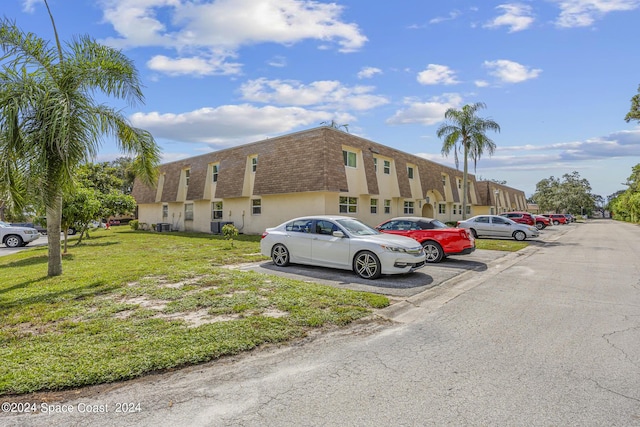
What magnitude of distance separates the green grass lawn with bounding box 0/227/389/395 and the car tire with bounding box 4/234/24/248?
14391mm

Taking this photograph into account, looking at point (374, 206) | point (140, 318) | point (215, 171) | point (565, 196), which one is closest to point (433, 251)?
point (140, 318)

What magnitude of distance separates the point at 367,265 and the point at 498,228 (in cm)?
1727

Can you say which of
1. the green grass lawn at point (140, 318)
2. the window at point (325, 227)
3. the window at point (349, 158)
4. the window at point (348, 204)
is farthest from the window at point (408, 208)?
the green grass lawn at point (140, 318)

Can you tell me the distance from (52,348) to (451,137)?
26.3 metres

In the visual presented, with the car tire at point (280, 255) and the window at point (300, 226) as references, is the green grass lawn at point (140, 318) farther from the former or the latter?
the window at point (300, 226)

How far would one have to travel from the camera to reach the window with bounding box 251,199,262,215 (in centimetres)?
2419

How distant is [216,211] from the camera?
91.2 ft

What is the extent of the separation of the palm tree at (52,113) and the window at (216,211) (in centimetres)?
1847

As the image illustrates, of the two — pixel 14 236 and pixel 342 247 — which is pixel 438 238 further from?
pixel 14 236

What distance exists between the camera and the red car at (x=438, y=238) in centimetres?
1223

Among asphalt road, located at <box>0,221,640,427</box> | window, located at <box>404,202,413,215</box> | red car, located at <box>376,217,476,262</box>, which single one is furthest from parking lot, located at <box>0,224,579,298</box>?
window, located at <box>404,202,413,215</box>

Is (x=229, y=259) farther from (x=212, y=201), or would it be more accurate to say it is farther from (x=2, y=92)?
(x=212, y=201)

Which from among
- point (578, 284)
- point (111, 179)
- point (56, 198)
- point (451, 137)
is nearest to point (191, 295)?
point (56, 198)

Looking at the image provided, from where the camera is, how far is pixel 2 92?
7.09 meters
